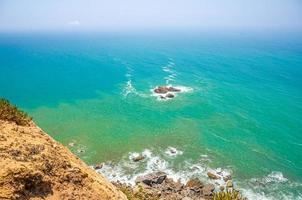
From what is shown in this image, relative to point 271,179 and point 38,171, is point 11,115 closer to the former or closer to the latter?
point 38,171

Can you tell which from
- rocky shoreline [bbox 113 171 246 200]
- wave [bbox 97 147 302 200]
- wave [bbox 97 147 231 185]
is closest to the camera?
rocky shoreline [bbox 113 171 246 200]

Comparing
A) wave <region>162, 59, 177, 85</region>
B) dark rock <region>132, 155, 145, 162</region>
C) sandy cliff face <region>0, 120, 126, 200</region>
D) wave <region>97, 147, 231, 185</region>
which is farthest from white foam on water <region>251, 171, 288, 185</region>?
wave <region>162, 59, 177, 85</region>

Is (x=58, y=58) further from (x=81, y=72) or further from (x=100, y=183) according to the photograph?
(x=100, y=183)

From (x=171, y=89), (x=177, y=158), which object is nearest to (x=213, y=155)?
(x=177, y=158)

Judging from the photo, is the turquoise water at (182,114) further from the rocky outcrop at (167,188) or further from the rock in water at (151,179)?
the rocky outcrop at (167,188)

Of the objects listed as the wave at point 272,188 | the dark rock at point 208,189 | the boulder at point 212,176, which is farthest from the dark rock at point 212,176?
the wave at point 272,188

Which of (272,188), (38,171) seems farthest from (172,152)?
(38,171)

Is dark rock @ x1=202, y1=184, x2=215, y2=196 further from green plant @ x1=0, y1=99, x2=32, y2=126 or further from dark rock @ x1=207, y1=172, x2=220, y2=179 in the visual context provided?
green plant @ x1=0, y1=99, x2=32, y2=126
